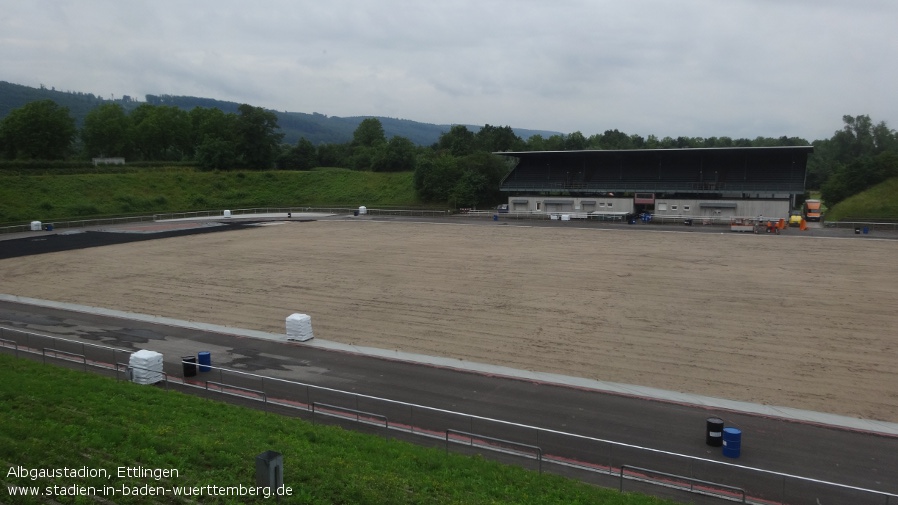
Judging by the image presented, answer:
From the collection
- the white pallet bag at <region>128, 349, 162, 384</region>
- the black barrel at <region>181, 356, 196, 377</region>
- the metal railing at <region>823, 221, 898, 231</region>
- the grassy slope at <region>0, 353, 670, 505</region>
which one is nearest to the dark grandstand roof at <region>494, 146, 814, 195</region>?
the metal railing at <region>823, 221, 898, 231</region>

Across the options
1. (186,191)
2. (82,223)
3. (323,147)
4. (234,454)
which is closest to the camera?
(234,454)

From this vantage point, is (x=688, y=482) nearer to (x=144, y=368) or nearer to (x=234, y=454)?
(x=234, y=454)

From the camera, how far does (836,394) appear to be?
1959 cm

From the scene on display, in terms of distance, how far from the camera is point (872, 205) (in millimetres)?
66688

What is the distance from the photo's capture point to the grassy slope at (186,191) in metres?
72.8

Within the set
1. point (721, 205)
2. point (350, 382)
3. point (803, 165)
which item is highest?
point (803, 165)

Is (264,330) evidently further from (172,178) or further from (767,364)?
(172,178)

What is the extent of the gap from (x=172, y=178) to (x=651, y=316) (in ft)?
260

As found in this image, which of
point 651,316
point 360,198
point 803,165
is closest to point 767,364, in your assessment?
point 651,316

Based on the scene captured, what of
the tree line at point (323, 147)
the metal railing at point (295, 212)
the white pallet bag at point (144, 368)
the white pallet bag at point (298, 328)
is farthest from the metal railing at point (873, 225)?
the white pallet bag at point (144, 368)

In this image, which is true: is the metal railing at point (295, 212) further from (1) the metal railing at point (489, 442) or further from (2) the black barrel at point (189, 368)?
(1) the metal railing at point (489, 442)

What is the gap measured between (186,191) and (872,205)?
82.9m

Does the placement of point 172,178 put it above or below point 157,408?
above

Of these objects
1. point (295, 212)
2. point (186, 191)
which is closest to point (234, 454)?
point (295, 212)
